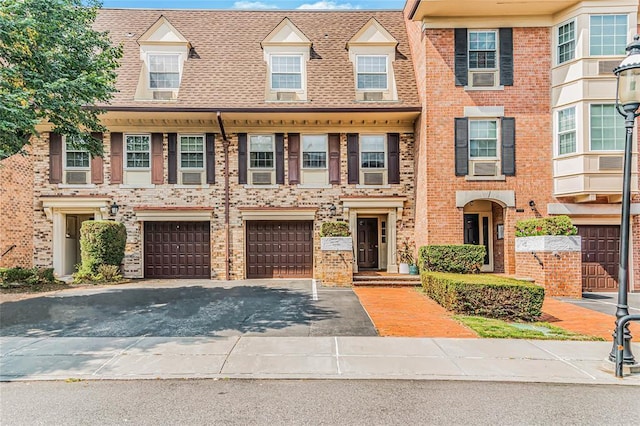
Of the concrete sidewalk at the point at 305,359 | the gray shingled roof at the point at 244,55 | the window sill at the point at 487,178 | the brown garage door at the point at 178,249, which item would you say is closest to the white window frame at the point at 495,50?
the gray shingled roof at the point at 244,55

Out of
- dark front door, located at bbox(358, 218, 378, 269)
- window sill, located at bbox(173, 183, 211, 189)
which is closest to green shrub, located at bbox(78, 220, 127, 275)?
window sill, located at bbox(173, 183, 211, 189)

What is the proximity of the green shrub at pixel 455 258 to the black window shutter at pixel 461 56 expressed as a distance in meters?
5.97

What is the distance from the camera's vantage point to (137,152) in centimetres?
1672

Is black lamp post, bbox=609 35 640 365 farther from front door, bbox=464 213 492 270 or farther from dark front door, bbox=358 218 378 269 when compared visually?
dark front door, bbox=358 218 378 269

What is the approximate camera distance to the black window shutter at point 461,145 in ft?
50.1

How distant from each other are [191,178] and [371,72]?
8.27 m

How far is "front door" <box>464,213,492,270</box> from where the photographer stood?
17.2 meters

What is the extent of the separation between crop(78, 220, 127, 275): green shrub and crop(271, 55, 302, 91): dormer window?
8174mm

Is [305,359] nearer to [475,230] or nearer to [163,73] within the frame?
[475,230]

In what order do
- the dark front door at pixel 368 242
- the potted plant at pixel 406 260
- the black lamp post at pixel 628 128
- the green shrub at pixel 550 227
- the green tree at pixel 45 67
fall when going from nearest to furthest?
the black lamp post at pixel 628 128, the green tree at pixel 45 67, the green shrub at pixel 550 227, the potted plant at pixel 406 260, the dark front door at pixel 368 242

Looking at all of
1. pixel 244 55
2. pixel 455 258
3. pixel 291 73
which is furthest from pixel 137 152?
pixel 455 258

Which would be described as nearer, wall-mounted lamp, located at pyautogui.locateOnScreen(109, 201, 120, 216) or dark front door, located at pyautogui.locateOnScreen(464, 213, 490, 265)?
wall-mounted lamp, located at pyautogui.locateOnScreen(109, 201, 120, 216)

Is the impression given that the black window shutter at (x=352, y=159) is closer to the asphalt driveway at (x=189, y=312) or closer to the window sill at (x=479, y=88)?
the window sill at (x=479, y=88)

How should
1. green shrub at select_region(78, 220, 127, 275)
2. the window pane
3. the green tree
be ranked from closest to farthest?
the green tree < green shrub at select_region(78, 220, 127, 275) < the window pane
